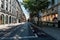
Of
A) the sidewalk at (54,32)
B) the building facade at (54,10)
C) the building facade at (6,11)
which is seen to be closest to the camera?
the sidewalk at (54,32)

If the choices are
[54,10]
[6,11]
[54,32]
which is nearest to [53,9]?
[54,10]

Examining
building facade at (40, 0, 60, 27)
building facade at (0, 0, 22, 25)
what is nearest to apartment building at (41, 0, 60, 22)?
building facade at (40, 0, 60, 27)

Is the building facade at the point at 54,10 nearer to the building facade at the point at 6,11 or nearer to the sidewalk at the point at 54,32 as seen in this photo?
the sidewalk at the point at 54,32

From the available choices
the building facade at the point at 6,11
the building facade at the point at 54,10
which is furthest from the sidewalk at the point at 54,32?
the building facade at the point at 6,11

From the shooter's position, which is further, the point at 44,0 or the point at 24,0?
the point at 24,0

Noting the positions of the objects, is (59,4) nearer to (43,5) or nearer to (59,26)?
(59,26)

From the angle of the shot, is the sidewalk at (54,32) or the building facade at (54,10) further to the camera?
the building facade at (54,10)

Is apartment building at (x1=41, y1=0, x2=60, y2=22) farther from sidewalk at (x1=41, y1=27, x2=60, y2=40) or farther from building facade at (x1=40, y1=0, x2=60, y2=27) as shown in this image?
sidewalk at (x1=41, y1=27, x2=60, y2=40)

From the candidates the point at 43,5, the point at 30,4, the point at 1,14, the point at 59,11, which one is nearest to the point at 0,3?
the point at 1,14

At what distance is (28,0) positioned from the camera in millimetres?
40000

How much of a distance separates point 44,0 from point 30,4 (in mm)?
3436

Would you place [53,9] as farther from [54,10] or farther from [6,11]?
[6,11]

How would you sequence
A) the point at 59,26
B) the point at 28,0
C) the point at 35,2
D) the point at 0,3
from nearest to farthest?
the point at 59,26
the point at 35,2
the point at 28,0
the point at 0,3

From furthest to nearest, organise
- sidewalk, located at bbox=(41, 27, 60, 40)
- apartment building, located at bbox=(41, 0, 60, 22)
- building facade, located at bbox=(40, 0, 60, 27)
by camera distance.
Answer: apartment building, located at bbox=(41, 0, 60, 22), building facade, located at bbox=(40, 0, 60, 27), sidewalk, located at bbox=(41, 27, 60, 40)
